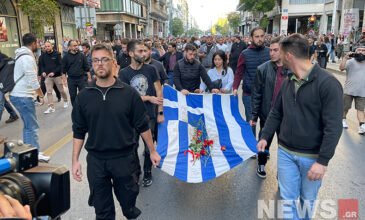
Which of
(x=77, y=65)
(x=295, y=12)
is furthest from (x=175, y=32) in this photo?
(x=77, y=65)

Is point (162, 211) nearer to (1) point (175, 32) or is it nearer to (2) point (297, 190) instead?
(2) point (297, 190)

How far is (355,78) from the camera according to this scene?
6293mm

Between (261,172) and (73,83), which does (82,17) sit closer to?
(73,83)

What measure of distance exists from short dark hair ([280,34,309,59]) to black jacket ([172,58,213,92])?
3.05 meters

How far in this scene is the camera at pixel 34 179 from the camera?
1.66 m

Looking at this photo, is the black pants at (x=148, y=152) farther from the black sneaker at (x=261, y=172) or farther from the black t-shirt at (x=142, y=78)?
the black sneaker at (x=261, y=172)

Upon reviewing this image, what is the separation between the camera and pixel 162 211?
3.55m

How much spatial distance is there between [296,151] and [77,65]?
6.80 meters

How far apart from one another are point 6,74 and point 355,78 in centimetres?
660

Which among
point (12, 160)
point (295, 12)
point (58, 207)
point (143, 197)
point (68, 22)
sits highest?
point (295, 12)

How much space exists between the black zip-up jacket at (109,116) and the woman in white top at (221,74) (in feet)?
9.74

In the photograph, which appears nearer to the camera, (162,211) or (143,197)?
(162,211)

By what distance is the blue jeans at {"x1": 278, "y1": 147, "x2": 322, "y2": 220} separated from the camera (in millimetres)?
2600

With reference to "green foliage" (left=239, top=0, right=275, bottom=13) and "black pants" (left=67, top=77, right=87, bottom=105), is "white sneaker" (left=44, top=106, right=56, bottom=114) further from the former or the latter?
"green foliage" (left=239, top=0, right=275, bottom=13)
